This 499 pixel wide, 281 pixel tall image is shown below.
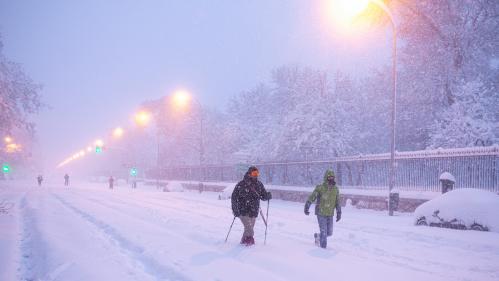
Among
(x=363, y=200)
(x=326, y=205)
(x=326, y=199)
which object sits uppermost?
(x=326, y=199)

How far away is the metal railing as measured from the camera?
1805cm

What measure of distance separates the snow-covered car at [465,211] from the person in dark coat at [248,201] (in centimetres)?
736

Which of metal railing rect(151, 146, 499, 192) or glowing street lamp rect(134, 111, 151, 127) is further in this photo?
glowing street lamp rect(134, 111, 151, 127)

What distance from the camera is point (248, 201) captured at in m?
10.6

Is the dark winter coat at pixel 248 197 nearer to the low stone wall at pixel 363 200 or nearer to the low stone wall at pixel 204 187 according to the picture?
the low stone wall at pixel 363 200

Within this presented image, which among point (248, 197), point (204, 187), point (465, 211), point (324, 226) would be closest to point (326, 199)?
point (324, 226)

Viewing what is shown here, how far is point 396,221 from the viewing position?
1725 centimetres

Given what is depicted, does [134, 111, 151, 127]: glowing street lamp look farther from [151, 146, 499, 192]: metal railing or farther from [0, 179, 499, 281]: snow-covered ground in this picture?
[0, 179, 499, 281]: snow-covered ground

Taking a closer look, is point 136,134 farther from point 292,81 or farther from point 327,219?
point 327,219

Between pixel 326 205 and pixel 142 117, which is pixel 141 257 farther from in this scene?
pixel 142 117

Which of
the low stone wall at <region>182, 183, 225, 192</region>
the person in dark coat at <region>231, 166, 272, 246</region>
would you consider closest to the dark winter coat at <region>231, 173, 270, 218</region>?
the person in dark coat at <region>231, 166, 272, 246</region>

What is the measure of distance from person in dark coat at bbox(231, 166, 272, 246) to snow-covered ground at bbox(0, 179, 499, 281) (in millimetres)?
449

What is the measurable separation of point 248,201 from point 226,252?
4.84 ft

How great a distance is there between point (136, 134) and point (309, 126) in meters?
75.3
